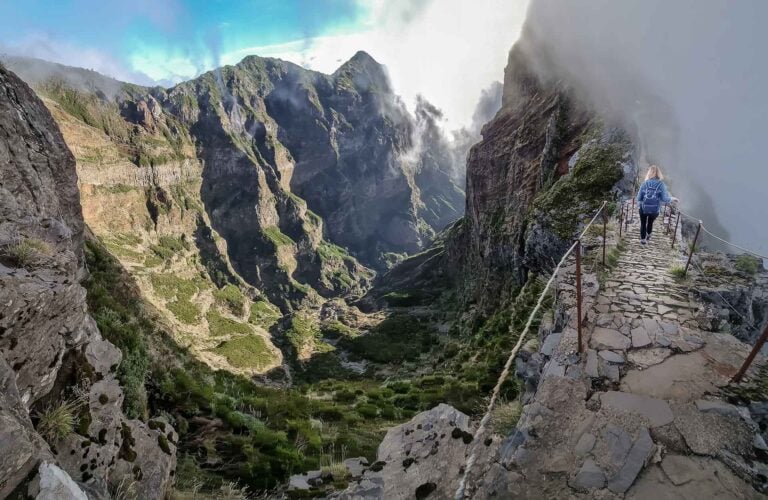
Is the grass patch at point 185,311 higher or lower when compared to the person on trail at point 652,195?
lower

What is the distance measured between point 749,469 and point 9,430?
9.03 meters

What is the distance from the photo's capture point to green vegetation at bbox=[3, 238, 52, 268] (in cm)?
643

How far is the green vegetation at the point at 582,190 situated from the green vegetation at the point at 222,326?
404ft

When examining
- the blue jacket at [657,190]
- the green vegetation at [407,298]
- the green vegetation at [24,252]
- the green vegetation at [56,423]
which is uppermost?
the green vegetation at [407,298]

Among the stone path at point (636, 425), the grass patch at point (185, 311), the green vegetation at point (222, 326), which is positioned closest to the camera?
the stone path at point (636, 425)

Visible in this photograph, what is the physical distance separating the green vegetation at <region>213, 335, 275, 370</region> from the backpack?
3969 inches

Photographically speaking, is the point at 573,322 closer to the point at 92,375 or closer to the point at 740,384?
the point at 740,384

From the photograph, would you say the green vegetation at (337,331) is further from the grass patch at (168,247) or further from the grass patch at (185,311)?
the grass patch at (168,247)

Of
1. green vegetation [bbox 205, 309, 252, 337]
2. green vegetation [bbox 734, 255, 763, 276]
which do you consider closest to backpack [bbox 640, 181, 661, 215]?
green vegetation [bbox 734, 255, 763, 276]

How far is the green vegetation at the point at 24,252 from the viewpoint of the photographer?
21.1 ft

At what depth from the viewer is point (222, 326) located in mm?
135500

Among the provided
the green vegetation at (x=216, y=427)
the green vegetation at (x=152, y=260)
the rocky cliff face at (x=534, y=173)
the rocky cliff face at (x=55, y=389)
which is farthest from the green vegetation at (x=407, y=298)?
the rocky cliff face at (x=55, y=389)

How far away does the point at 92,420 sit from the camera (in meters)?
6.61

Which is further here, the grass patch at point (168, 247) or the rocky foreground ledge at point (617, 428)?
the grass patch at point (168, 247)
